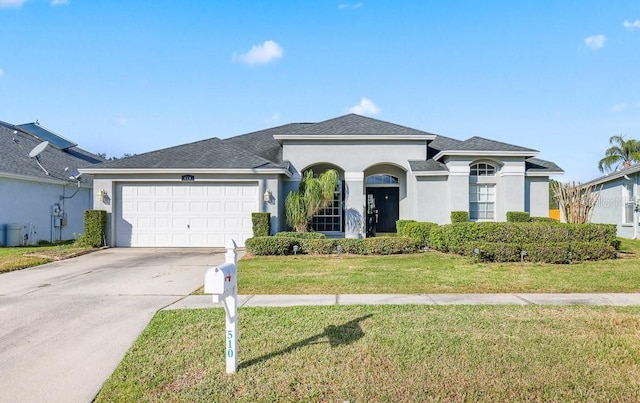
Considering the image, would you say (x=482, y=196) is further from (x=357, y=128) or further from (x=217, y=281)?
(x=217, y=281)

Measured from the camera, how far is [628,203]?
19719mm

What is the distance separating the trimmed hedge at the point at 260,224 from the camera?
14.2 metres

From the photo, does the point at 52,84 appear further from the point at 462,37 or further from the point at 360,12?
the point at 462,37

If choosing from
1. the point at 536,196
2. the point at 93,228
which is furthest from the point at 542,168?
the point at 93,228

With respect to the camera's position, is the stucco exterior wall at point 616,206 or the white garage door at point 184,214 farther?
the stucco exterior wall at point 616,206

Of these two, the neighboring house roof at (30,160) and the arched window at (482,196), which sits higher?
the neighboring house roof at (30,160)

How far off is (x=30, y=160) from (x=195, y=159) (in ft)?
27.0

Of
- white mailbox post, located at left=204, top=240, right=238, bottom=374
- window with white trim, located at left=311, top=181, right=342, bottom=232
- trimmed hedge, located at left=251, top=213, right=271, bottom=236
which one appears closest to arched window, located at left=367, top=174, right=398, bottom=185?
window with white trim, located at left=311, top=181, right=342, bottom=232

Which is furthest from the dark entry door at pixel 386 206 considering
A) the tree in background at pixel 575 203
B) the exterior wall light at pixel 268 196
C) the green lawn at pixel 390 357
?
the green lawn at pixel 390 357

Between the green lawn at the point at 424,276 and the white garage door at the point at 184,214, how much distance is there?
3.93 m

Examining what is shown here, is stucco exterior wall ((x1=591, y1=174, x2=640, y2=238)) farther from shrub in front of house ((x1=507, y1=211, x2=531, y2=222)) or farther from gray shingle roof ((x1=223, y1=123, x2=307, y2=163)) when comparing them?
gray shingle roof ((x1=223, y1=123, x2=307, y2=163))

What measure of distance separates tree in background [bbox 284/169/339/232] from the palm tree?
2902 cm

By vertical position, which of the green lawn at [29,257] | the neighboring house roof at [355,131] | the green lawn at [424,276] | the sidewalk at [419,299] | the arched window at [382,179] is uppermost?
Result: the neighboring house roof at [355,131]

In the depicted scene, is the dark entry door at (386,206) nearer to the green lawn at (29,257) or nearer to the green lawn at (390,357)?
the green lawn at (29,257)
